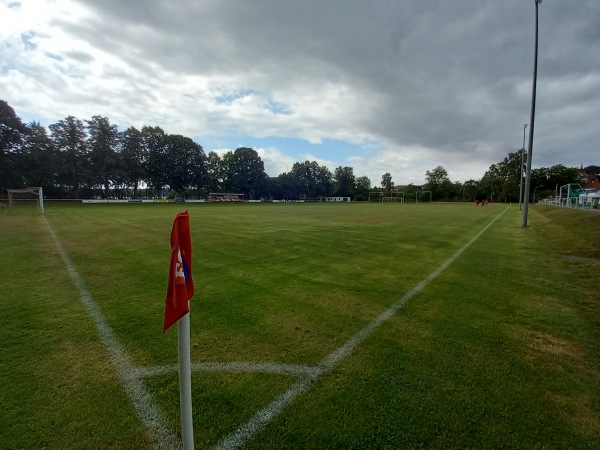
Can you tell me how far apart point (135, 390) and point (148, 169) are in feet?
250

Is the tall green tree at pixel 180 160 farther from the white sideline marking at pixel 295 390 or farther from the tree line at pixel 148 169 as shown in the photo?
the white sideline marking at pixel 295 390

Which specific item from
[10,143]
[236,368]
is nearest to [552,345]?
[236,368]

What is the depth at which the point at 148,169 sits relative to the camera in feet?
230

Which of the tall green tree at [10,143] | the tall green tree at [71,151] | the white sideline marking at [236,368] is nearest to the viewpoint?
the white sideline marking at [236,368]

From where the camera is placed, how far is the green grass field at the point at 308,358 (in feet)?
7.90

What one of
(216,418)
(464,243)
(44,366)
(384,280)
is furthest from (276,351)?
(464,243)

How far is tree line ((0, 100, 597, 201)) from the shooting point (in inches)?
1965

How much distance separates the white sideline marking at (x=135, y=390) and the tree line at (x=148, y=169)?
60.2m

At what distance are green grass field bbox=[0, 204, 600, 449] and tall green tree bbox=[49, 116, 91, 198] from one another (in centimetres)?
6013

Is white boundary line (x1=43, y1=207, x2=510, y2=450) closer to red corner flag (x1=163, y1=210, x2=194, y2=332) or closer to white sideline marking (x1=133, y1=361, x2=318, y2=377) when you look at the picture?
white sideline marking (x1=133, y1=361, x2=318, y2=377)

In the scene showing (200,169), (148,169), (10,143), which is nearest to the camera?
(10,143)

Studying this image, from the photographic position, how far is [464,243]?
12.0m

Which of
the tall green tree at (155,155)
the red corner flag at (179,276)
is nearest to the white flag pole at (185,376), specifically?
the red corner flag at (179,276)

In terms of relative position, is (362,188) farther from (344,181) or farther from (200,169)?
(200,169)
